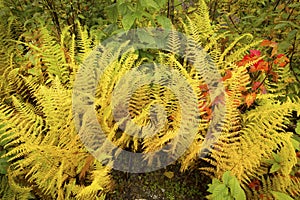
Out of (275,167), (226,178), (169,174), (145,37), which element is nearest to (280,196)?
(275,167)

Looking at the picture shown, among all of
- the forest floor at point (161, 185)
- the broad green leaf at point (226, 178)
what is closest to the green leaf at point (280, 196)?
the broad green leaf at point (226, 178)

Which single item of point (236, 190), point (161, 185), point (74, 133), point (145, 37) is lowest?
point (161, 185)

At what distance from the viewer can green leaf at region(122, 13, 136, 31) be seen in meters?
1.92

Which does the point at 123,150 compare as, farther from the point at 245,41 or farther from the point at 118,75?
the point at 245,41

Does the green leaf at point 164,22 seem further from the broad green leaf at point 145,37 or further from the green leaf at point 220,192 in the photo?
the green leaf at point 220,192

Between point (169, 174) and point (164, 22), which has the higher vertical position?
point (164, 22)

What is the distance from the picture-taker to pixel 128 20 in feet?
6.35

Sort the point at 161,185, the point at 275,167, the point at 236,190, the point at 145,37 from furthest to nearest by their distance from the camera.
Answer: the point at 145,37 < the point at 161,185 < the point at 275,167 < the point at 236,190

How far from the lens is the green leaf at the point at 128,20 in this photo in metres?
1.92

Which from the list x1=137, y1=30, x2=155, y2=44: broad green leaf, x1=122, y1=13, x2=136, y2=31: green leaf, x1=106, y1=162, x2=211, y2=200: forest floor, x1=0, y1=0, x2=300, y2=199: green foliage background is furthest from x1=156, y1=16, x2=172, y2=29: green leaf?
x1=106, y1=162, x2=211, y2=200: forest floor

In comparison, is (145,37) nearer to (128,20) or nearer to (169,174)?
(128,20)

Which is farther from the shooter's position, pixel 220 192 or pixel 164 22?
pixel 164 22

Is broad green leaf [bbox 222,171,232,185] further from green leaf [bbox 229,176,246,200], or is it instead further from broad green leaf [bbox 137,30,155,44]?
broad green leaf [bbox 137,30,155,44]

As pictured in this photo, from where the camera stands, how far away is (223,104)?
1.80 m
